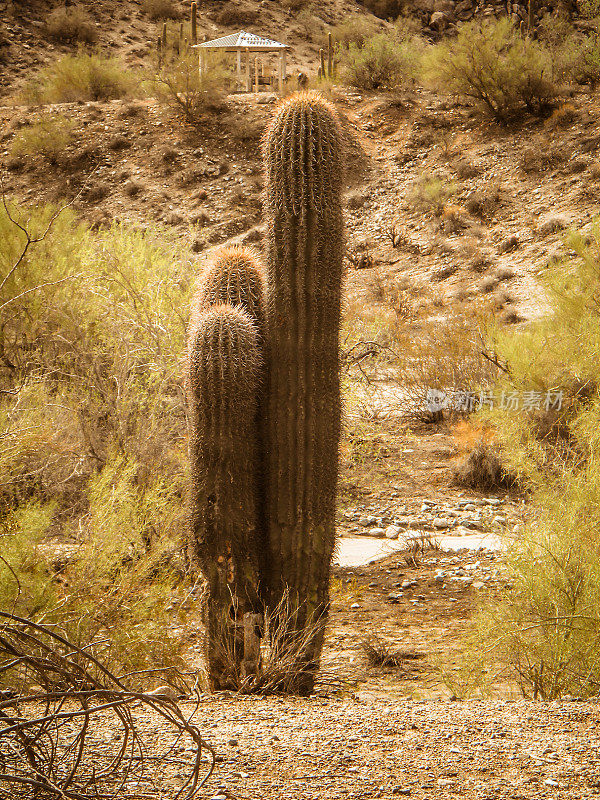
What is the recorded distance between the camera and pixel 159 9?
39.8 metres

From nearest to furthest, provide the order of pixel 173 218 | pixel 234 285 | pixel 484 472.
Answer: pixel 234 285
pixel 484 472
pixel 173 218

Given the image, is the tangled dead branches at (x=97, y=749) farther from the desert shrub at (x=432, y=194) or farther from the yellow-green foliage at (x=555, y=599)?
the desert shrub at (x=432, y=194)

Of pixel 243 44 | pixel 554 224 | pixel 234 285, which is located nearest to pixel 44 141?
pixel 243 44

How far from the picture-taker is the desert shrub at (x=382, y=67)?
2830cm

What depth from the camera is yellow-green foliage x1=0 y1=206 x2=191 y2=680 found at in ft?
15.8

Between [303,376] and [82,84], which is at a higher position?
[82,84]

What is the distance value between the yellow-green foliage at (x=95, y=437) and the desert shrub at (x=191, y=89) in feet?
51.1

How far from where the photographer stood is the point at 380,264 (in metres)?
20.4

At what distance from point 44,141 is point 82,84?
545 cm

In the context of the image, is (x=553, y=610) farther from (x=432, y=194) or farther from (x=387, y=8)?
(x=387, y=8)

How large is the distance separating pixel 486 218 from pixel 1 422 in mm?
17129

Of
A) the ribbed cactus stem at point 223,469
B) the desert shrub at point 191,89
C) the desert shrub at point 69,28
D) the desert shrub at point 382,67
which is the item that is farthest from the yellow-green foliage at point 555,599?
the desert shrub at point 69,28

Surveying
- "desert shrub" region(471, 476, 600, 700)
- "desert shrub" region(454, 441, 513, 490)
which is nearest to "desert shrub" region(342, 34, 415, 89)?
"desert shrub" region(454, 441, 513, 490)

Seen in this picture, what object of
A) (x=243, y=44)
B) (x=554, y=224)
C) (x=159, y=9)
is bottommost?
(x=554, y=224)
